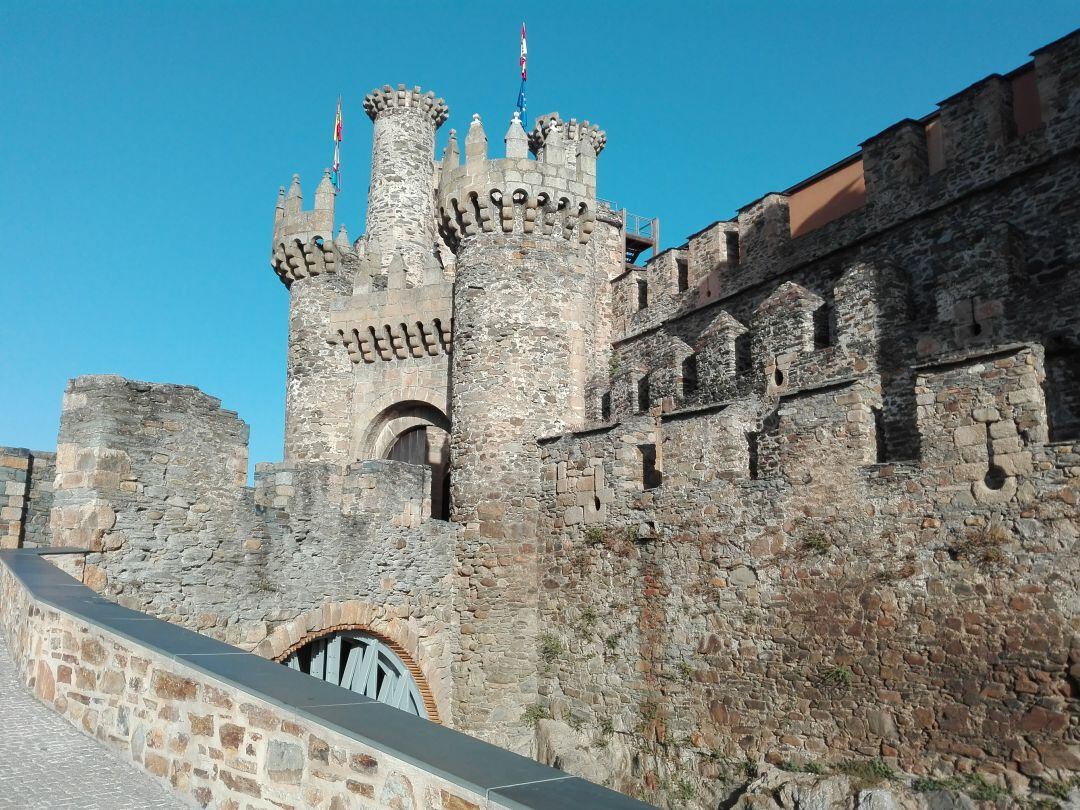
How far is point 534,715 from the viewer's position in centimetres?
1142

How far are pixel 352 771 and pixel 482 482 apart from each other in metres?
8.71

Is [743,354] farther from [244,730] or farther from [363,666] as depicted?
[244,730]

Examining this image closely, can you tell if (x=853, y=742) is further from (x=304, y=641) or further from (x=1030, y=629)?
(x=304, y=641)

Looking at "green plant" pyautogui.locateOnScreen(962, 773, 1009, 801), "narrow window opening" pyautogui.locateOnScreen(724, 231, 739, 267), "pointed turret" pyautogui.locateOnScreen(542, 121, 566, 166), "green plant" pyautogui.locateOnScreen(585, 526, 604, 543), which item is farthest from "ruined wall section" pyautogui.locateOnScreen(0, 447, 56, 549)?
"green plant" pyautogui.locateOnScreen(962, 773, 1009, 801)

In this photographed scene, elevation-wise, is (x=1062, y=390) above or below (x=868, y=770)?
above

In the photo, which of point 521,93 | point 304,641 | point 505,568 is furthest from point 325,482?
point 521,93

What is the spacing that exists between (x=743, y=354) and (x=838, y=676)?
4794 millimetres

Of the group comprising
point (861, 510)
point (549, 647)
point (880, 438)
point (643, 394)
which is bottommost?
point (549, 647)

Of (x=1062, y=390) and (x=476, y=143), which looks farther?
(x=476, y=143)

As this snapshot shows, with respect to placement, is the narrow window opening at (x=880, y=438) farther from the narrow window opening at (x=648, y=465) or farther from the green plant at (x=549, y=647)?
the green plant at (x=549, y=647)

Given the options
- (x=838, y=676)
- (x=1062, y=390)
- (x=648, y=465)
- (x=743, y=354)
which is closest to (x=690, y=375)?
(x=743, y=354)

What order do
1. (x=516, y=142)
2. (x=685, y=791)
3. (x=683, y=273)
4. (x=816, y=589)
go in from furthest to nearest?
(x=683, y=273) < (x=516, y=142) < (x=685, y=791) < (x=816, y=589)

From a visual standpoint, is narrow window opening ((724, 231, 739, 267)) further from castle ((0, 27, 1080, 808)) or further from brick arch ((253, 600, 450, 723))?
brick arch ((253, 600, 450, 723))

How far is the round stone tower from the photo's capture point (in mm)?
11703
